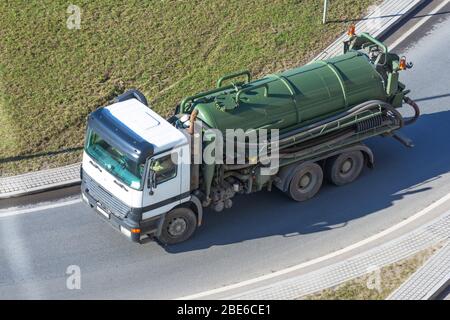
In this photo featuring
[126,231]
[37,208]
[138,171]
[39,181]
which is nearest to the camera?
[138,171]

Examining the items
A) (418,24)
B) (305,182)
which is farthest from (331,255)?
(418,24)

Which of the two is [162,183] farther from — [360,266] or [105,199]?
[360,266]

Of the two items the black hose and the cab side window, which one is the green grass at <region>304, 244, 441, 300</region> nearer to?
the cab side window

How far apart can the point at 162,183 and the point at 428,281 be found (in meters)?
5.69

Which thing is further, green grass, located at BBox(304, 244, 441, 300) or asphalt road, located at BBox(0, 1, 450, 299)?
asphalt road, located at BBox(0, 1, 450, 299)

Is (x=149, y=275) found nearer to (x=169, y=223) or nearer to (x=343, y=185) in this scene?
(x=169, y=223)

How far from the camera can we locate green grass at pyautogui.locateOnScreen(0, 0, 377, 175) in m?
20.6

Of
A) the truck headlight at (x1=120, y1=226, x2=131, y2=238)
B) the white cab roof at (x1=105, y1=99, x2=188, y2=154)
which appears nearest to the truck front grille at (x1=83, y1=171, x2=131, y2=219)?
the truck headlight at (x1=120, y1=226, x2=131, y2=238)

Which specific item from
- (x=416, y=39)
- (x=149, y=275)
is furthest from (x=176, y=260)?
(x=416, y=39)

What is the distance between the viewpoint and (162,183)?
51.8 ft

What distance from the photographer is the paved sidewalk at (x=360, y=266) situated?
51.9ft

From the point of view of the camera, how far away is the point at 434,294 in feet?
50.8

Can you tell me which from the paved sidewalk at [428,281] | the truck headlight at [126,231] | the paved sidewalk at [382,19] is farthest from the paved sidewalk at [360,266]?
the paved sidewalk at [382,19]
